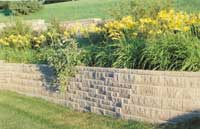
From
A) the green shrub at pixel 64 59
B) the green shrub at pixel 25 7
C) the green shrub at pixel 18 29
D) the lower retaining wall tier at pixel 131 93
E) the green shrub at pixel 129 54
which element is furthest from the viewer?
the green shrub at pixel 25 7

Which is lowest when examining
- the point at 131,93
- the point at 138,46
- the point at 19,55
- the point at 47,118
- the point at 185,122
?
the point at 47,118

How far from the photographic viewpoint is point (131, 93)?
8523 millimetres

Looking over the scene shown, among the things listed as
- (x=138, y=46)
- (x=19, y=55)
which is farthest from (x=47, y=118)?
(x=19, y=55)

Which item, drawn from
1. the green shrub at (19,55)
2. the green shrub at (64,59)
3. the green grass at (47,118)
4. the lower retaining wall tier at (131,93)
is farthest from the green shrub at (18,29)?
the green shrub at (64,59)

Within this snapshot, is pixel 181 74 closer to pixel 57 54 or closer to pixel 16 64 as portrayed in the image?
pixel 57 54

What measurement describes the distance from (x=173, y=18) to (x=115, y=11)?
3.28 m

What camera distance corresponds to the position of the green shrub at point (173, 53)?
8.06 meters

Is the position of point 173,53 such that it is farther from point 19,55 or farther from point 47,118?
point 19,55

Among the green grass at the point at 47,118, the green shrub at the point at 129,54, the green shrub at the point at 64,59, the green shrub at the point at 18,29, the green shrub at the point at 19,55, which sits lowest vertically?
the green grass at the point at 47,118

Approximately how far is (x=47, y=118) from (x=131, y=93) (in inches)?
70.6

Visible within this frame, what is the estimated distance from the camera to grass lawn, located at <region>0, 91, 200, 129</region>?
8.31 metres

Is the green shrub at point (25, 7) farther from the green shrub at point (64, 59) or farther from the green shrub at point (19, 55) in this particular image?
the green shrub at point (64, 59)

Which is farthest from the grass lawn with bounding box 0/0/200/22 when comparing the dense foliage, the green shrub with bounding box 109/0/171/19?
the dense foliage

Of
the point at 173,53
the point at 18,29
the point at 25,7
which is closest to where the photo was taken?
the point at 173,53
